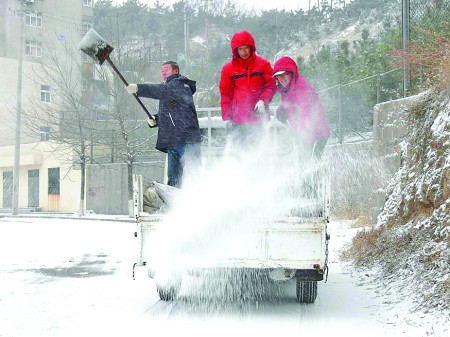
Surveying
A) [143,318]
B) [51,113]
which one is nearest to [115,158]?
[51,113]

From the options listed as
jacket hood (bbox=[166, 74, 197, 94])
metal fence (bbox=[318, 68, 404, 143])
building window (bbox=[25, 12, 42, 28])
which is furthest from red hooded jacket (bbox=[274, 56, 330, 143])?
building window (bbox=[25, 12, 42, 28])

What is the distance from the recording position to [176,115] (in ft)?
27.0

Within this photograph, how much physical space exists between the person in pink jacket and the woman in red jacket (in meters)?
0.32

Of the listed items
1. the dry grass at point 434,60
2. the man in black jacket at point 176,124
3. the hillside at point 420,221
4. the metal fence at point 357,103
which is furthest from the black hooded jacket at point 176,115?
the metal fence at point 357,103

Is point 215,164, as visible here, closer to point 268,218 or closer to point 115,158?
point 268,218

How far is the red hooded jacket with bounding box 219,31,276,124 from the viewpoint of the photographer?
849 centimetres

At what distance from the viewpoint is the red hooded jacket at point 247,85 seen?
334 inches

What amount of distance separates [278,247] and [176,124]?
2.27m

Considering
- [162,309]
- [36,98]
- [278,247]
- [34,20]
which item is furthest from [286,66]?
[34,20]

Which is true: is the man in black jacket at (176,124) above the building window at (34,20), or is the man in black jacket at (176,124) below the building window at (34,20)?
below

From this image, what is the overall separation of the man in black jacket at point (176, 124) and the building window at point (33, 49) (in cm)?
5302

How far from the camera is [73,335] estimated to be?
6086 mm

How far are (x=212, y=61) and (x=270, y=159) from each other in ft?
175

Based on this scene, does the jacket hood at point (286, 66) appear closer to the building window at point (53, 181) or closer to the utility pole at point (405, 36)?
the utility pole at point (405, 36)
